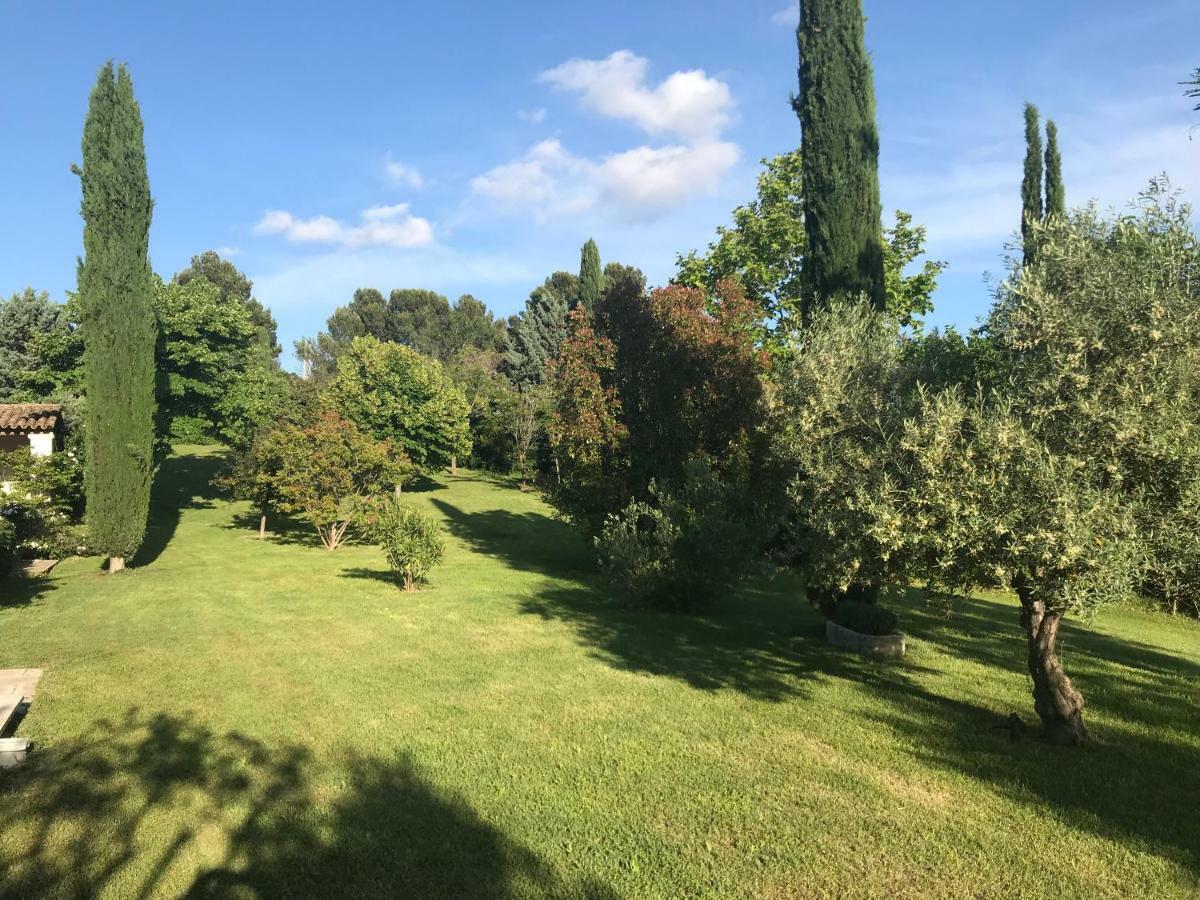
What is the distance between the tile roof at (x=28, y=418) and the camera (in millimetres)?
23250

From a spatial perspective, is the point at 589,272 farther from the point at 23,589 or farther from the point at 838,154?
the point at 23,589

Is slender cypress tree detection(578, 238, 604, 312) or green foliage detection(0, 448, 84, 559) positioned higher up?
slender cypress tree detection(578, 238, 604, 312)

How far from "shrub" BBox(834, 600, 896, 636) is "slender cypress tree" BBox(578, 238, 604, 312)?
40.9 meters

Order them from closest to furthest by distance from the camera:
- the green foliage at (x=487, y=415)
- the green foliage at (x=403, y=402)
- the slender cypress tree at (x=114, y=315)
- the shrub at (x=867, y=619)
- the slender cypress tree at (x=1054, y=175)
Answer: the shrub at (x=867, y=619) < the slender cypress tree at (x=114, y=315) < the slender cypress tree at (x=1054, y=175) < the green foliage at (x=403, y=402) < the green foliage at (x=487, y=415)

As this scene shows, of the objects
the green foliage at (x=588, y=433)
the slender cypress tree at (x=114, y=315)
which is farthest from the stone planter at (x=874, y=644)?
the slender cypress tree at (x=114, y=315)

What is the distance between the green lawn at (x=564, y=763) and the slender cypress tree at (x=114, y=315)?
15.2 ft

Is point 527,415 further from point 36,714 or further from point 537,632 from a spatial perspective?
point 36,714

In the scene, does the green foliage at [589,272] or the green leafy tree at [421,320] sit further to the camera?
the green leafy tree at [421,320]

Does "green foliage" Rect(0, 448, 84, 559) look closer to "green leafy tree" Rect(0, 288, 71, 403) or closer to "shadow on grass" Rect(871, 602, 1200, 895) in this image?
"green leafy tree" Rect(0, 288, 71, 403)

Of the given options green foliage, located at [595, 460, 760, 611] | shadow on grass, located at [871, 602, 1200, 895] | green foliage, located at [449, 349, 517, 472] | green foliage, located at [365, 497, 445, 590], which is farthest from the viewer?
green foliage, located at [449, 349, 517, 472]

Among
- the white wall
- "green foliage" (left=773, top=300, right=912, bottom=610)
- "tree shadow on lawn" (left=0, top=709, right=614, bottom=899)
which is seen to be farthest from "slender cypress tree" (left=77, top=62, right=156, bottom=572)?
"green foliage" (left=773, top=300, right=912, bottom=610)

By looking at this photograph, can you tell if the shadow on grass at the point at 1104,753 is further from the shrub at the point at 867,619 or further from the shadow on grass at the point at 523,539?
the shadow on grass at the point at 523,539

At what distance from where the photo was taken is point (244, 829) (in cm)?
591

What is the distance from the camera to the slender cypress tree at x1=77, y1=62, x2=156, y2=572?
1872 centimetres
